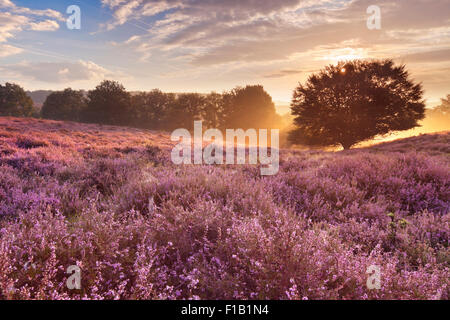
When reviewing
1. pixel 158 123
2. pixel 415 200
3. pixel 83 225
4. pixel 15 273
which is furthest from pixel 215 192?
pixel 158 123

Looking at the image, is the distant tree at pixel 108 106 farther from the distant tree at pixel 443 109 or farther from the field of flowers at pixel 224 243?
the distant tree at pixel 443 109

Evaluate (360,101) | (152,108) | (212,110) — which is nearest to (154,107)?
(152,108)

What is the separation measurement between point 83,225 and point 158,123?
52.3 metres

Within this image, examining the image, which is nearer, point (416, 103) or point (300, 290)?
point (300, 290)

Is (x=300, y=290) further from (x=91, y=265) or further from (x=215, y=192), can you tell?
(x=215, y=192)

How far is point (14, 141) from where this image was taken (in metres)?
7.98

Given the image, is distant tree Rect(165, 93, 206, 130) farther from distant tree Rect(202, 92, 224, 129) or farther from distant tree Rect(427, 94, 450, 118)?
distant tree Rect(427, 94, 450, 118)

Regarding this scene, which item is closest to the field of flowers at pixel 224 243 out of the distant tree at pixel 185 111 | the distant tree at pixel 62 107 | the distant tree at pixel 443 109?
the distant tree at pixel 185 111

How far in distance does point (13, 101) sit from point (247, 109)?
5131 centimetres

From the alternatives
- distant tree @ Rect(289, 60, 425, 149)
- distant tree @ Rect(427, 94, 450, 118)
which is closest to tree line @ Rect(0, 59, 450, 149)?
distant tree @ Rect(289, 60, 425, 149)

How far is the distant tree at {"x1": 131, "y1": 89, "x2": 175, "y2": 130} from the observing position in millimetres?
52188

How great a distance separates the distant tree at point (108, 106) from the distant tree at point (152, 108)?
2.07 m
